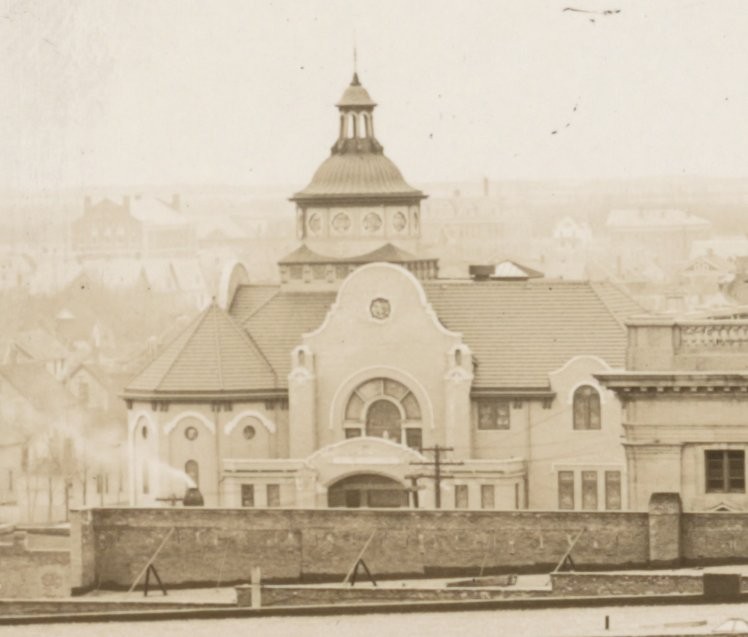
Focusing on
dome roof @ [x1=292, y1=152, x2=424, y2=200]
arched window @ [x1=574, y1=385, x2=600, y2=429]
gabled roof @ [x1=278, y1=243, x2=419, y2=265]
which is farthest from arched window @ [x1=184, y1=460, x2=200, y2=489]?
dome roof @ [x1=292, y1=152, x2=424, y2=200]

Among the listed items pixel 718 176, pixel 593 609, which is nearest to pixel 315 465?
pixel 593 609

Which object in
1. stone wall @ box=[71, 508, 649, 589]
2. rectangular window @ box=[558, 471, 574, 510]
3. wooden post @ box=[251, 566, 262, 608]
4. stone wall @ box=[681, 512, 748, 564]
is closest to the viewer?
wooden post @ box=[251, 566, 262, 608]

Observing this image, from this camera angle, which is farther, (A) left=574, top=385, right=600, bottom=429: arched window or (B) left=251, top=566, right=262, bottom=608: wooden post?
(A) left=574, top=385, right=600, bottom=429: arched window

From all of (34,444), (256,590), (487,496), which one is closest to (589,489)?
(487,496)

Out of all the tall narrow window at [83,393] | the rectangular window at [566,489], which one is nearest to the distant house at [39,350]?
the tall narrow window at [83,393]

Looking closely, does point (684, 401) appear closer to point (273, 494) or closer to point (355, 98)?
point (273, 494)

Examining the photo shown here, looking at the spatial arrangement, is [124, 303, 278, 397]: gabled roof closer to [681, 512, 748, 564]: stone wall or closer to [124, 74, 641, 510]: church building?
[124, 74, 641, 510]: church building

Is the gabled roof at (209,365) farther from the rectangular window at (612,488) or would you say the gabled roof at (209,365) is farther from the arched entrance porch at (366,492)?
the rectangular window at (612,488)
